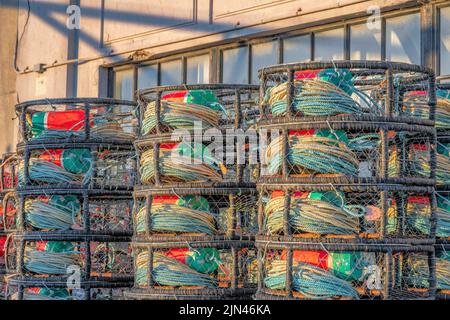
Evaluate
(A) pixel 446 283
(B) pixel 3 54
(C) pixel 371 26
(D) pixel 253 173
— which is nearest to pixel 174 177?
(D) pixel 253 173

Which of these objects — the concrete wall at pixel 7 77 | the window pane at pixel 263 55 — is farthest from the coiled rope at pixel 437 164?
the concrete wall at pixel 7 77

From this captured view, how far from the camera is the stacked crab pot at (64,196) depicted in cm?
793

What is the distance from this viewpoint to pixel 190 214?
7051mm

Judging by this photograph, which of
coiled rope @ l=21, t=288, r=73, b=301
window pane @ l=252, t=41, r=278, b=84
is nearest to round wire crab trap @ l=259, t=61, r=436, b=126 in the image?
coiled rope @ l=21, t=288, r=73, b=301

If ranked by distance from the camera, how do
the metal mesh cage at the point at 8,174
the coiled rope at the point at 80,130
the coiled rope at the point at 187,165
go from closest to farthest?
the coiled rope at the point at 187,165
the coiled rope at the point at 80,130
the metal mesh cage at the point at 8,174

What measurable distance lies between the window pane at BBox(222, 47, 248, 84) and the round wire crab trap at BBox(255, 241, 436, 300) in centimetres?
728

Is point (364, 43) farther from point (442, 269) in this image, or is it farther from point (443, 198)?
point (442, 269)

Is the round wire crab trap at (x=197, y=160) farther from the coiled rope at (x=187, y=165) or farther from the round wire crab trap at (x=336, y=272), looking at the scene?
the round wire crab trap at (x=336, y=272)

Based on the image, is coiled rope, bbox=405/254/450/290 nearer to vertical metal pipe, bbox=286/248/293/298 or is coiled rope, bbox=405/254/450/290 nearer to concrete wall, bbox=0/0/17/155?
vertical metal pipe, bbox=286/248/293/298

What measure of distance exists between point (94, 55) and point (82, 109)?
7.93 m

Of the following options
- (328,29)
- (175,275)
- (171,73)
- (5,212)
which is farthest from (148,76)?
(175,275)

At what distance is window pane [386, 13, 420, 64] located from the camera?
11070mm

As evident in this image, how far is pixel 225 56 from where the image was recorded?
13781 millimetres

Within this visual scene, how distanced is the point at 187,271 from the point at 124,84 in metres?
9.17
